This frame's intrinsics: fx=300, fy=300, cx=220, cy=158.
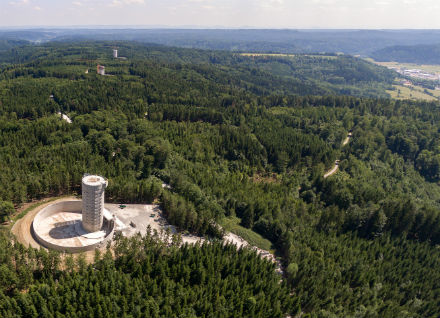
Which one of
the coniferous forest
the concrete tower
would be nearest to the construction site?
the concrete tower

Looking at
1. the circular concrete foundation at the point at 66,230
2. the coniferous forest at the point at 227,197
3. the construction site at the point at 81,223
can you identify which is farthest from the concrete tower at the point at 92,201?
the coniferous forest at the point at 227,197

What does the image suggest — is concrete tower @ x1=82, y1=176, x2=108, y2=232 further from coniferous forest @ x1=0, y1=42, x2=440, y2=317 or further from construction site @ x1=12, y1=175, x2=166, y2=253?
coniferous forest @ x1=0, y1=42, x2=440, y2=317

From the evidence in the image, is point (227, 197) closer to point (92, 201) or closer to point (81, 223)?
→ point (92, 201)

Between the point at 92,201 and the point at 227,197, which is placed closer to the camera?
the point at 92,201

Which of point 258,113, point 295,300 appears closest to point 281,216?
point 295,300

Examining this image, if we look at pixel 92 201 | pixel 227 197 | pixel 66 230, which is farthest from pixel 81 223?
pixel 227 197

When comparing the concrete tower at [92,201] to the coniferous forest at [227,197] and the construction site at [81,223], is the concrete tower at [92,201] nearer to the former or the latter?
the construction site at [81,223]
